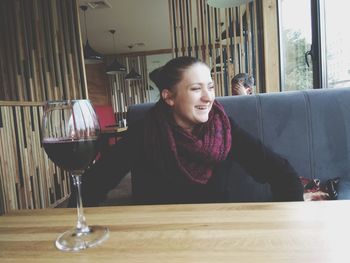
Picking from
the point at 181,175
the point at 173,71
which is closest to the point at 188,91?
the point at 173,71

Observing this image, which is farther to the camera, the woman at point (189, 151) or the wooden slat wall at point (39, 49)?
the wooden slat wall at point (39, 49)

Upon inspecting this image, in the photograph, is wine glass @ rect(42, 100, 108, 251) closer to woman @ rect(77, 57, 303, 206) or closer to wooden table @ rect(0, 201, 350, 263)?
wooden table @ rect(0, 201, 350, 263)

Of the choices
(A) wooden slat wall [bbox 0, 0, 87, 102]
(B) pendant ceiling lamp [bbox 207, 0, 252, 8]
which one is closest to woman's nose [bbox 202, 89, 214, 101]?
(B) pendant ceiling lamp [bbox 207, 0, 252, 8]

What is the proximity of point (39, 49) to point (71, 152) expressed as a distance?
3867 millimetres

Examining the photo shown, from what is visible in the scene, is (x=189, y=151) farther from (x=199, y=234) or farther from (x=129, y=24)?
(x=129, y=24)

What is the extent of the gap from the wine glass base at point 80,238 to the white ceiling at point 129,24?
17.9 ft

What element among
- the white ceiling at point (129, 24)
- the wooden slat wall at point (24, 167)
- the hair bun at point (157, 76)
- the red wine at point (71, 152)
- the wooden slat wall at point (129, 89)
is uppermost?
the white ceiling at point (129, 24)

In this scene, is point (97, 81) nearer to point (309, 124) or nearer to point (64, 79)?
point (64, 79)

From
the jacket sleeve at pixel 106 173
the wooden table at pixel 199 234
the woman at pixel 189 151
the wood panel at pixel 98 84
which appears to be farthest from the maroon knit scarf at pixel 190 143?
the wood panel at pixel 98 84

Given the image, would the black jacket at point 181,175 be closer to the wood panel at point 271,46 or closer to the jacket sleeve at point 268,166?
the jacket sleeve at point 268,166

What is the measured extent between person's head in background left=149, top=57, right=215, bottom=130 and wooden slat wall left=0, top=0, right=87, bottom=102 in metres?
2.93

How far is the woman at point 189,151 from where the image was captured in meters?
1.30

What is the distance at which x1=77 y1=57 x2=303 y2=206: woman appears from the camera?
1305 millimetres

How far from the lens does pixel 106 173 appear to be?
124 centimetres
